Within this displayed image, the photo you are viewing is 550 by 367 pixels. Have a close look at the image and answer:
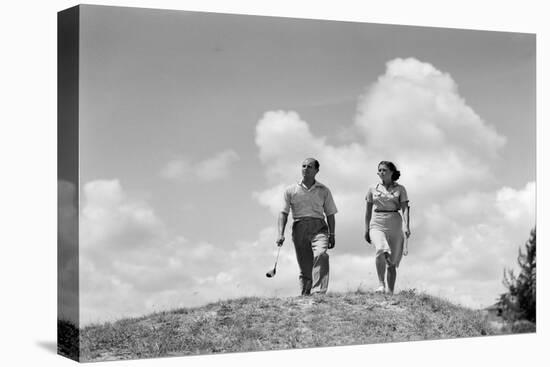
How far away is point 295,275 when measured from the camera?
17188 mm

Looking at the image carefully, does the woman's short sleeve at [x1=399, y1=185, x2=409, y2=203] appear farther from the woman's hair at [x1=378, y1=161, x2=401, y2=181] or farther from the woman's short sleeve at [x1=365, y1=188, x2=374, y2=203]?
the woman's short sleeve at [x1=365, y1=188, x2=374, y2=203]

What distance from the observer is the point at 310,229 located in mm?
17344

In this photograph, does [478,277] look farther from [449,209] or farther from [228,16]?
[228,16]

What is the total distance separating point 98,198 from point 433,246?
17.3ft

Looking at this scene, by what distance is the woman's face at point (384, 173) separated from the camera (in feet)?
58.3

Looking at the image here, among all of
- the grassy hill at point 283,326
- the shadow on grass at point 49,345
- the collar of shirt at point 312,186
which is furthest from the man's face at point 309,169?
the shadow on grass at point 49,345

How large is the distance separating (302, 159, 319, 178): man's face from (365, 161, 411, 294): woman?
39.3 inches

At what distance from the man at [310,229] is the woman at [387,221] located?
809mm

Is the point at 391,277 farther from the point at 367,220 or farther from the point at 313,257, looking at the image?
the point at 313,257

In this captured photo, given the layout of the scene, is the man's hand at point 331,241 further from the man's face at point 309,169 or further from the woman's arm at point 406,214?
the woman's arm at point 406,214

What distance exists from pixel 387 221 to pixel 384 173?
0.71 meters

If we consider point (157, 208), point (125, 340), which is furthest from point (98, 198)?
point (125, 340)

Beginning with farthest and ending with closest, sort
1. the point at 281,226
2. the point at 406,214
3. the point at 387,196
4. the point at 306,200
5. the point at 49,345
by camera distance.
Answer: the point at 406,214, the point at 387,196, the point at 306,200, the point at 281,226, the point at 49,345

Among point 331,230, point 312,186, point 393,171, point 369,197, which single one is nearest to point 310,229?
point 331,230
